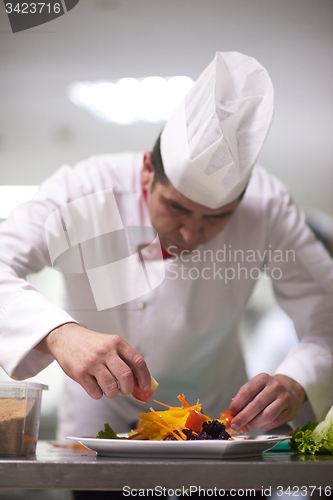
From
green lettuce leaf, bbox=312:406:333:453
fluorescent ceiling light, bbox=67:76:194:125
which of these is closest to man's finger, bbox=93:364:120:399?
green lettuce leaf, bbox=312:406:333:453

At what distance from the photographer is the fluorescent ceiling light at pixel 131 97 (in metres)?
1.17

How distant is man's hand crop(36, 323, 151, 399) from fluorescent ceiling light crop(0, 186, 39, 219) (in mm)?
497

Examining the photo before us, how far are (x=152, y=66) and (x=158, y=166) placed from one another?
309 millimetres

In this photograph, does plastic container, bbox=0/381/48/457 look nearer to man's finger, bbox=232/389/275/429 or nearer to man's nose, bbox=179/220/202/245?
man's finger, bbox=232/389/275/429

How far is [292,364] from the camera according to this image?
1.07 m

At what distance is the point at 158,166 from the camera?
1090 mm

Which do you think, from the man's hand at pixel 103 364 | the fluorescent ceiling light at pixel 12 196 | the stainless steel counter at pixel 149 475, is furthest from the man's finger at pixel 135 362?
the fluorescent ceiling light at pixel 12 196

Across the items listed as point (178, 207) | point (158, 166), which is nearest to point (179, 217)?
point (178, 207)

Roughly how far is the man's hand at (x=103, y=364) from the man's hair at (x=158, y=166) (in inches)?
17.7

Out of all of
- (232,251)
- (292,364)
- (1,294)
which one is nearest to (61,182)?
(1,294)

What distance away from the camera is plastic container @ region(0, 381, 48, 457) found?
72 centimetres

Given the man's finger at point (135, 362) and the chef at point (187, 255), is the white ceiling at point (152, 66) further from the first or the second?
the man's finger at point (135, 362)

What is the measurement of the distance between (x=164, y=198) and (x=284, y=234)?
0.34m

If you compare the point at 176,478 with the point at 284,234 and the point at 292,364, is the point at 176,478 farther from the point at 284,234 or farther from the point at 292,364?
the point at 284,234
